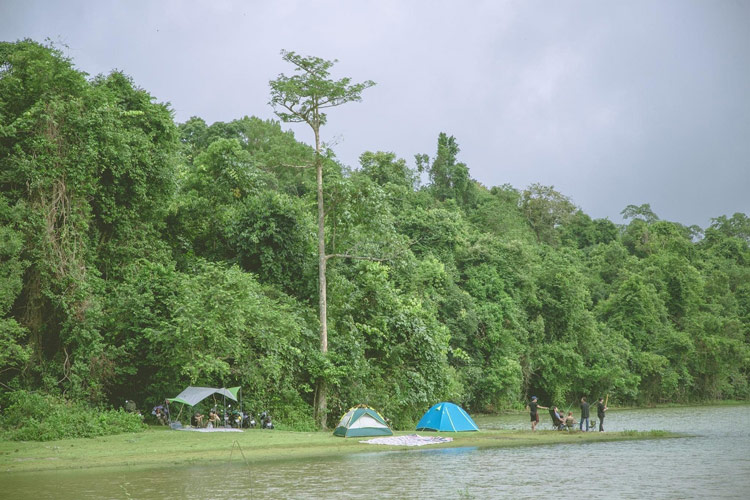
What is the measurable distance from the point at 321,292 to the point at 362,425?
7634 millimetres

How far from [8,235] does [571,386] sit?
44.5m

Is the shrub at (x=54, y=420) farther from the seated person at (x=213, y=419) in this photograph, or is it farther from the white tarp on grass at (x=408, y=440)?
the white tarp on grass at (x=408, y=440)

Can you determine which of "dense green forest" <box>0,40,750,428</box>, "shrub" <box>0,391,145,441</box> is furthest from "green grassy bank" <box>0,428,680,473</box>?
"dense green forest" <box>0,40,750,428</box>

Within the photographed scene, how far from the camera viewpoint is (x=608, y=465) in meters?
18.6

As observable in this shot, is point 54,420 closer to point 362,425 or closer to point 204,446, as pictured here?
point 204,446

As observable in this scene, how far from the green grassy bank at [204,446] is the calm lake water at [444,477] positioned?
1.38m

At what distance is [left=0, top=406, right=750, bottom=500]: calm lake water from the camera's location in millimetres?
14500

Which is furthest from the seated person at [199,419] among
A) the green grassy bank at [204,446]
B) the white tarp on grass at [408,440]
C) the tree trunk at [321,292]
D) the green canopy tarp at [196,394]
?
the white tarp on grass at [408,440]

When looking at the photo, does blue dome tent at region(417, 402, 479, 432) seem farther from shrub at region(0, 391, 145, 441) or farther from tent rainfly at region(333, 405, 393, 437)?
shrub at region(0, 391, 145, 441)

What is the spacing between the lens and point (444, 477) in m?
16.8

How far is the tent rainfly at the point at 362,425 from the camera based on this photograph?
26.8 metres

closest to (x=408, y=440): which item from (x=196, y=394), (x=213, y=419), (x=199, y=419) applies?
(x=213, y=419)

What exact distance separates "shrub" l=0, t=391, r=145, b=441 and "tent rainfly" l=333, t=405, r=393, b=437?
24.8ft

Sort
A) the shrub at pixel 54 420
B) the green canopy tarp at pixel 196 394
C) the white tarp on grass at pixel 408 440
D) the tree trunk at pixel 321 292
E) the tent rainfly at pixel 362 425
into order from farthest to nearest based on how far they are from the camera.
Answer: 1. the tree trunk at pixel 321 292
2. the tent rainfly at pixel 362 425
3. the green canopy tarp at pixel 196 394
4. the white tarp on grass at pixel 408 440
5. the shrub at pixel 54 420
